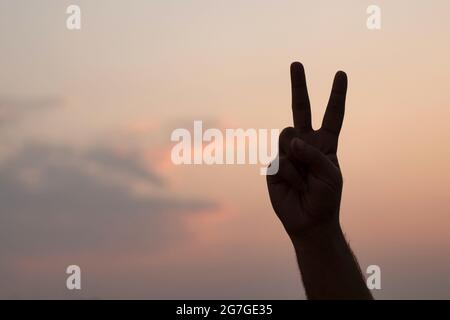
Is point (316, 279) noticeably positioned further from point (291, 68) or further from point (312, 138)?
point (291, 68)

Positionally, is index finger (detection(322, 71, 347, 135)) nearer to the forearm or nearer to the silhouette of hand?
the silhouette of hand

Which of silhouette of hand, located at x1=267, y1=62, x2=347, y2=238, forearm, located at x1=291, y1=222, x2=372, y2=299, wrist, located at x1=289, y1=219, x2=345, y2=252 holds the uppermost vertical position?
silhouette of hand, located at x1=267, y1=62, x2=347, y2=238

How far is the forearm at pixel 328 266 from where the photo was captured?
10.2 ft

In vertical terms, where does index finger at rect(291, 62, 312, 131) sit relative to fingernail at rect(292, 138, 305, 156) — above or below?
above

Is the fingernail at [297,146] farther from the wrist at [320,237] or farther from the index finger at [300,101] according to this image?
the wrist at [320,237]

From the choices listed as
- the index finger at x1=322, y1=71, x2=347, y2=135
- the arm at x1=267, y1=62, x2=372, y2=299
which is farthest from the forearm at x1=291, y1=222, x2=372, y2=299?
the index finger at x1=322, y1=71, x2=347, y2=135

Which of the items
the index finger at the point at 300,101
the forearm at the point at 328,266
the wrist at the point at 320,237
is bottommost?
the forearm at the point at 328,266

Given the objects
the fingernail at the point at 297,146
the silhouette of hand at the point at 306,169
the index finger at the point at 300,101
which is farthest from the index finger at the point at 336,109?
the fingernail at the point at 297,146

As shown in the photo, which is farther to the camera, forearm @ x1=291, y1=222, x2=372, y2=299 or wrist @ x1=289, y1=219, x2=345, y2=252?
wrist @ x1=289, y1=219, x2=345, y2=252

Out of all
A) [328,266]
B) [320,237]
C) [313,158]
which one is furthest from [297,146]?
[328,266]

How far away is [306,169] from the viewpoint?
3455 mm

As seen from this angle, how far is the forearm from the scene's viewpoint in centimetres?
311
